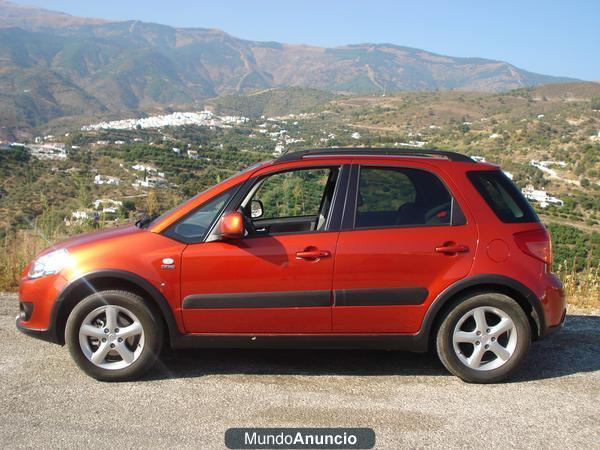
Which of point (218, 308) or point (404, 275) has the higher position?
point (404, 275)

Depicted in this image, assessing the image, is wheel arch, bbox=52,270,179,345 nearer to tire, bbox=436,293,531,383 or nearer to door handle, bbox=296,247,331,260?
door handle, bbox=296,247,331,260

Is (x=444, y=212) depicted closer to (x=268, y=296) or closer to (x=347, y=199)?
(x=347, y=199)

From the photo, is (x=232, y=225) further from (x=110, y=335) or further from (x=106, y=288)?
(x=110, y=335)

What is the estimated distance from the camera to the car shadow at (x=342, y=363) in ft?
15.2

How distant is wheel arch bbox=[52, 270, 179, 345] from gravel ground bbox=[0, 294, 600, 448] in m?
0.40

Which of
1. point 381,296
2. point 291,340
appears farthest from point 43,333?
point 381,296

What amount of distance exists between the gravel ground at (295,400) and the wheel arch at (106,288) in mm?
404

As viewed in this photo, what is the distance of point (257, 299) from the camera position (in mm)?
4320

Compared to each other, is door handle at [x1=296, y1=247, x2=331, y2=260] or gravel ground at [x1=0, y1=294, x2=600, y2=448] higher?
door handle at [x1=296, y1=247, x2=331, y2=260]

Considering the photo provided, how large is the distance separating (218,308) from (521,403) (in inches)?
86.0

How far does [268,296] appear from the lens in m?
4.32

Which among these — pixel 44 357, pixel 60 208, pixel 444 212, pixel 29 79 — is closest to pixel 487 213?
pixel 444 212

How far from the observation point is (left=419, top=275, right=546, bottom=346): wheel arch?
14.3 ft

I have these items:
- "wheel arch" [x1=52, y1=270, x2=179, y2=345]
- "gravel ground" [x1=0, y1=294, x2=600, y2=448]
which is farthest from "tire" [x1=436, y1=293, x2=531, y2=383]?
"wheel arch" [x1=52, y1=270, x2=179, y2=345]
